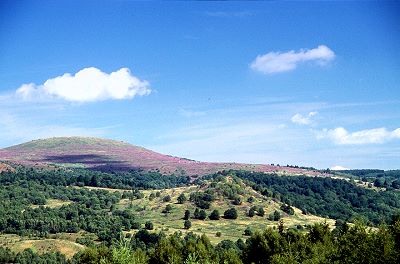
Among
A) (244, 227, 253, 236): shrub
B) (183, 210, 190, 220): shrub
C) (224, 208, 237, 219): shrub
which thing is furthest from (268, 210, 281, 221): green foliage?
(183, 210, 190, 220): shrub

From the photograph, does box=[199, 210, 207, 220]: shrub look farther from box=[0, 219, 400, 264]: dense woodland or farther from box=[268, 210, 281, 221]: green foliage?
box=[0, 219, 400, 264]: dense woodland

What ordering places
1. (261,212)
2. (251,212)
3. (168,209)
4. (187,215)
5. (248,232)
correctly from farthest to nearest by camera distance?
(168,209) → (261,212) → (251,212) → (187,215) → (248,232)

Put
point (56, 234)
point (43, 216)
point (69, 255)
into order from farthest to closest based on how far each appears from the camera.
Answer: point (43, 216), point (56, 234), point (69, 255)

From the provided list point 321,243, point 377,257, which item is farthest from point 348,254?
point 321,243

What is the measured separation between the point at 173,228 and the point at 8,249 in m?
59.0

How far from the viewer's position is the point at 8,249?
137500 millimetres

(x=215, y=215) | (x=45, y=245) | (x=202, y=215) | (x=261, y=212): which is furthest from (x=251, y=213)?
(x=45, y=245)

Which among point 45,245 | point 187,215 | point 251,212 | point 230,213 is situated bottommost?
point 45,245

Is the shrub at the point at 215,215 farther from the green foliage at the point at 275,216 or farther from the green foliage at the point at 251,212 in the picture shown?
the green foliage at the point at 275,216

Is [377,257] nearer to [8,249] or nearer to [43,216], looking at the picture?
[8,249]

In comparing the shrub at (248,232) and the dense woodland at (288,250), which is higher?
the dense woodland at (288,250)

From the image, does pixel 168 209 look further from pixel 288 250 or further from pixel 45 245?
pixel 288 250

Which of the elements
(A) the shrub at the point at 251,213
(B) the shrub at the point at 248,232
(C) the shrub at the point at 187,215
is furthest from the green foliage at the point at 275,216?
(C) the shrub at the point at 187,215

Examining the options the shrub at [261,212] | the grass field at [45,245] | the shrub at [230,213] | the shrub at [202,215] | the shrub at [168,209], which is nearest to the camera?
the grass field at [45,245]
